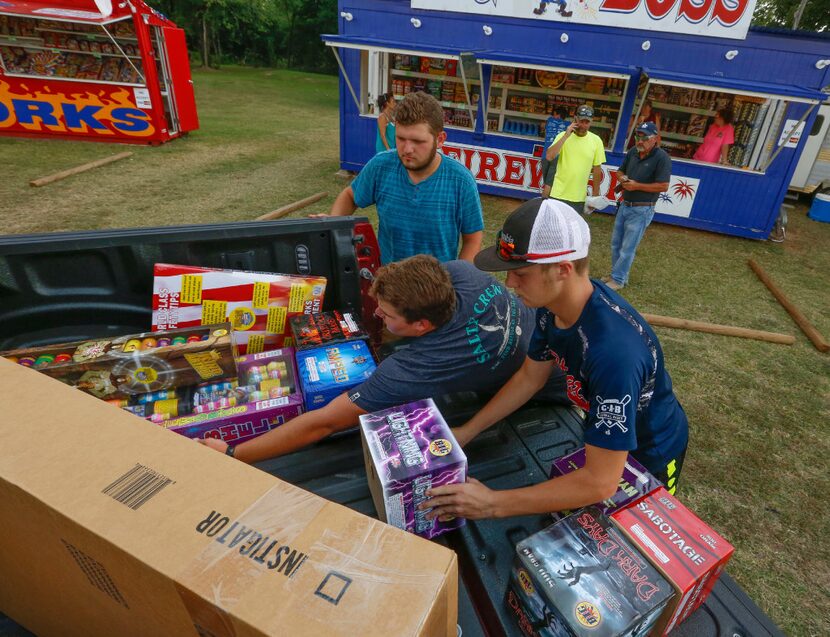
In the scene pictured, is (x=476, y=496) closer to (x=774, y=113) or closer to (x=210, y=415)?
(x=210, y=415)

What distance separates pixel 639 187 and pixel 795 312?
95.1 inches

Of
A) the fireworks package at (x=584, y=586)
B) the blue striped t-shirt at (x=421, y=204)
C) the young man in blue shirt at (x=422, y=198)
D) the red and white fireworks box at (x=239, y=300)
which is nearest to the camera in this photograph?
the fireworks package at (x=584, y=586)

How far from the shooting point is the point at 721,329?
501 centimetres

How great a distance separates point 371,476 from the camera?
1.66 meters

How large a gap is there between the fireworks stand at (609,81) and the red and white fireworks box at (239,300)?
692cm

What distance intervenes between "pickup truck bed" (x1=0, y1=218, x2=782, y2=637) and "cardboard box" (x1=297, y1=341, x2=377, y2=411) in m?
0.21

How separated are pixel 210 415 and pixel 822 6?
27.3 meters

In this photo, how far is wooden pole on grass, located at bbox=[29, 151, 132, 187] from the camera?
7.93 metres

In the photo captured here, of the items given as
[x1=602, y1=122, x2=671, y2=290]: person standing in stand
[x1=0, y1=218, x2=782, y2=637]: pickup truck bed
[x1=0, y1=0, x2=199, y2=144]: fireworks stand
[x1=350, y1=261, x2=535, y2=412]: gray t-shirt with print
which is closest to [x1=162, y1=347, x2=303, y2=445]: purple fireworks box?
[x1=0, y1=218, x2=782, y2=637]: pickup truck bed

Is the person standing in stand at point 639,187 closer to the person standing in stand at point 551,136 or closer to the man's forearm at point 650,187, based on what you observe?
the man's forearm at point 650,187

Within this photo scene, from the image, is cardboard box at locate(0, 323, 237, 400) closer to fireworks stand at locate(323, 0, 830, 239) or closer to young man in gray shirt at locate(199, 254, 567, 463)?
young man in gray shirt at locate(199, 254, 567, 463)

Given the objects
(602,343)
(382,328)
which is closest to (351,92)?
(382,328)

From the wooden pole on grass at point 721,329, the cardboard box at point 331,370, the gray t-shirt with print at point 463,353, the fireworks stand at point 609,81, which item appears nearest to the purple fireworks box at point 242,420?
the cardboard box at point 331,370

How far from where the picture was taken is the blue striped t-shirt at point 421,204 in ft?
10.2
